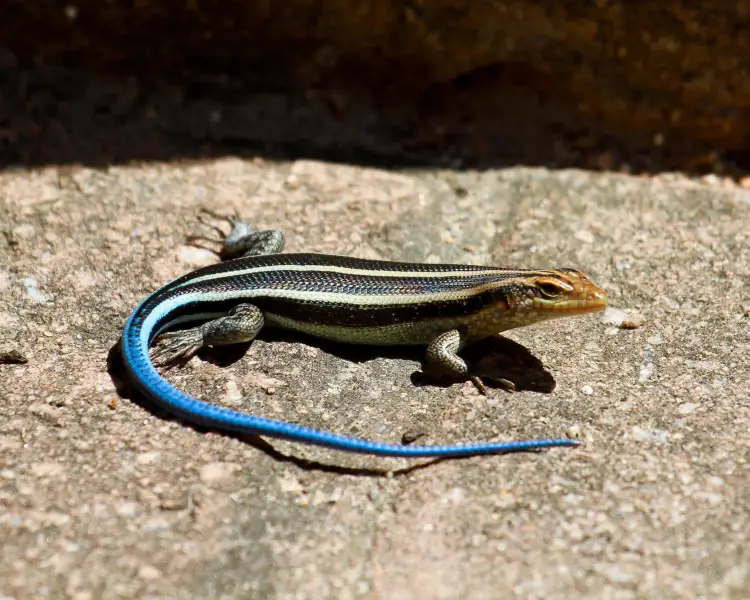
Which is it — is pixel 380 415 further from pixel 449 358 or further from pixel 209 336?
pixel 209 336

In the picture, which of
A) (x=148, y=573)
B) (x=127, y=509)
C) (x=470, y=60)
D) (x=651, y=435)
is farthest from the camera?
(x=470, y=60)

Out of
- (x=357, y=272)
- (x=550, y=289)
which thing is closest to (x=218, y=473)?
(x=357, y=272)

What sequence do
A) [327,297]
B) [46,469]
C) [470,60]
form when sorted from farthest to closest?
[470,60] < [327,297] < [46,469]

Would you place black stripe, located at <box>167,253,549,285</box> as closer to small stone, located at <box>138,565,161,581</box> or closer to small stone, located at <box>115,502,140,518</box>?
small stone, located at <box>115,502,140,518</box>

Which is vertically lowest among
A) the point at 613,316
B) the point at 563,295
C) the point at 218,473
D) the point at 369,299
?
the point at 218,473

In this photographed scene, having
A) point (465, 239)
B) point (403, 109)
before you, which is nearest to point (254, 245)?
point (465, 239)

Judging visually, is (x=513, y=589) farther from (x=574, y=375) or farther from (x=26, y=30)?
(x=26, y=30)

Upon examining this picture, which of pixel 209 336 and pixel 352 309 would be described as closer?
pixel 209 336
